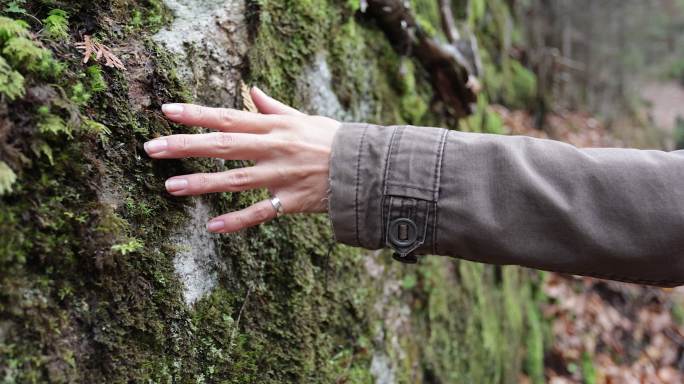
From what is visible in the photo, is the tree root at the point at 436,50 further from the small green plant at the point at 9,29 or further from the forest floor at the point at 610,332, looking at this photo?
the forest floor at the point at 610,332

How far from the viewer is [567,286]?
20.3 feet

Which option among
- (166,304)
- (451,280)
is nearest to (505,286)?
(451,280)

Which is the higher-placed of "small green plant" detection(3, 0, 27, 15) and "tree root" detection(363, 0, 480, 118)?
"small green plant" detection(3, 0, 27, 15)

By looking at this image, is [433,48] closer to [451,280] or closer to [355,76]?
[355,76]

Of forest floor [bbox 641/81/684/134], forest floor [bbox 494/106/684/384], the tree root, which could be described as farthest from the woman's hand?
forest floor [bbox 641/81/684/134]

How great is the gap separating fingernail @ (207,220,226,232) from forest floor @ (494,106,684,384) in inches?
188

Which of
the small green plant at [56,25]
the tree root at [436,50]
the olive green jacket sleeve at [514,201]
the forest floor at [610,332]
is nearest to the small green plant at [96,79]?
the small green plant at [56,25]

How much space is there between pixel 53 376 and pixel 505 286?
4.22 m

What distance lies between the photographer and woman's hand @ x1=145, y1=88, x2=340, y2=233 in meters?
1.61

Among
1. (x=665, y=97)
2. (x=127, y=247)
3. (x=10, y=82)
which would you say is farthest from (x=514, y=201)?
(x=665, y=97)

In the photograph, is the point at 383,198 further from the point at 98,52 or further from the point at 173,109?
the point at 98,52

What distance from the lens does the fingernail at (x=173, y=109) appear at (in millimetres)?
1634

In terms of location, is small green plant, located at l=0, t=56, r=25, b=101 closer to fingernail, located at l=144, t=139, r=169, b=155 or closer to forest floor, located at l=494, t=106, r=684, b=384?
fingernail, located at l=144, t=139, r=169, b=155

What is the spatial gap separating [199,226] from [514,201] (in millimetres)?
1145
